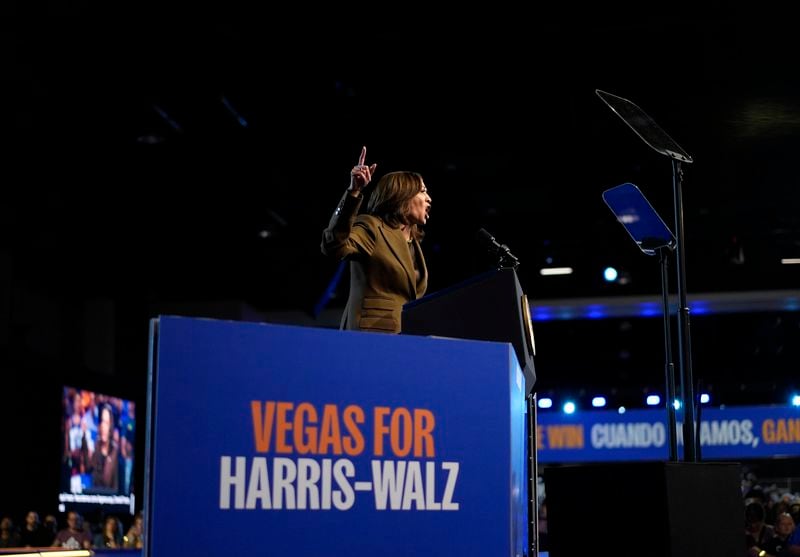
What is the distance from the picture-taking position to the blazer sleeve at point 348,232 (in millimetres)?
2912

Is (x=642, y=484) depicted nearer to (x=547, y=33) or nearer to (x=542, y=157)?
(x=547, y=33)

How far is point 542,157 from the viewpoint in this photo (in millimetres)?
9102

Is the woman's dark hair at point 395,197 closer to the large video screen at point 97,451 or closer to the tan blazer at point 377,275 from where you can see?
the tan blazer at point 377,275

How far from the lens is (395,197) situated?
3.24 m

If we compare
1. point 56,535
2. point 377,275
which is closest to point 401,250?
point 377,275

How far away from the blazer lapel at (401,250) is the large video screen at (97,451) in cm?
1084

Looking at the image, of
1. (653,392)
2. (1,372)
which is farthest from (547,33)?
(653,392)

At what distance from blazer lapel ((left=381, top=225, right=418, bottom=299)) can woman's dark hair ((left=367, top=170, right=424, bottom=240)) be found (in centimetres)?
4

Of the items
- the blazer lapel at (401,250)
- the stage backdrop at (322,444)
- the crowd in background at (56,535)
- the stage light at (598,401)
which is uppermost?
the stage light at (598,401)

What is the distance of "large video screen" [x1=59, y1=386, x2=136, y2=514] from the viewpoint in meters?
13.3

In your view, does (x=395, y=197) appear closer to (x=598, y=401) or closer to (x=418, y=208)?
(x=418, y=208)

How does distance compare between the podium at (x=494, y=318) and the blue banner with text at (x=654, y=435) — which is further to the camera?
the blue banner with text at (x=654, y=435)

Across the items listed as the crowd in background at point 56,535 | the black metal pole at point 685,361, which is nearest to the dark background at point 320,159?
the crowd in background at point 56,535

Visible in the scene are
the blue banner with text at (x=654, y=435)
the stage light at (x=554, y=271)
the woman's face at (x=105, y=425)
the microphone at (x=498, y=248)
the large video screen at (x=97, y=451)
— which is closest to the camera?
the microphone at (x=498, y=248)
